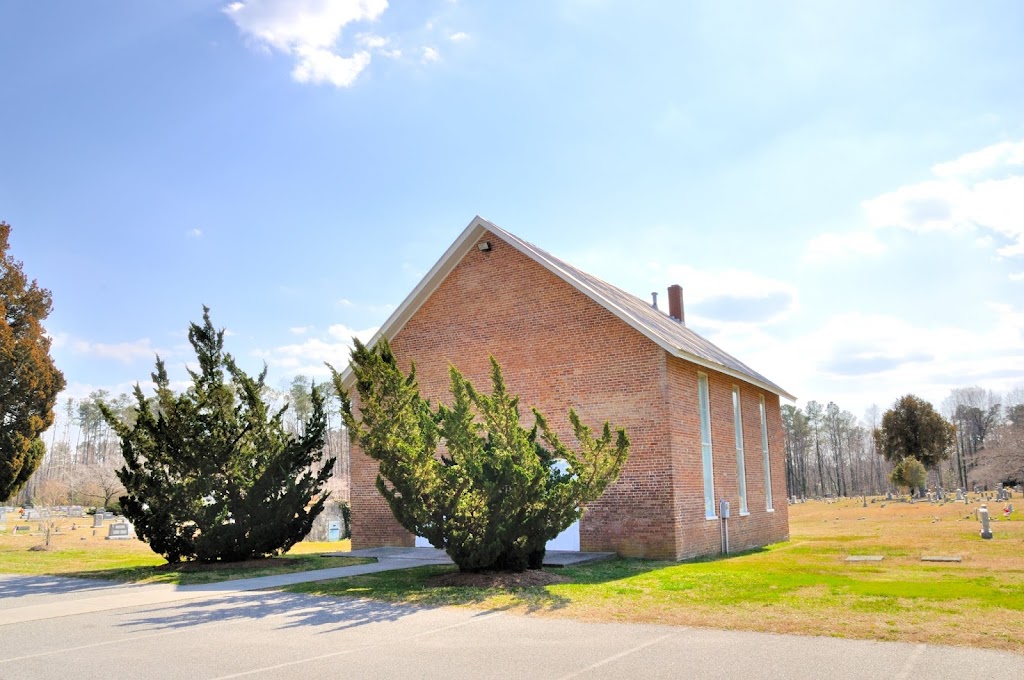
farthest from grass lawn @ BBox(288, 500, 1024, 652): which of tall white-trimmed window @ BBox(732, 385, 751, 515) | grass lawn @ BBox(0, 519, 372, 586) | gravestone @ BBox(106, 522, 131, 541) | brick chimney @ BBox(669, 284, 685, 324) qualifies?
gravestone @ BBox(106, 522, 131, 541)

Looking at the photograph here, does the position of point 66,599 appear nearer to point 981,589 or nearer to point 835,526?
point 981,589

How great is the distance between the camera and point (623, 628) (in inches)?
348

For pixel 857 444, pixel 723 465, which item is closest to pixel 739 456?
pixel 723 465

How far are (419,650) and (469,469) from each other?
197 inches

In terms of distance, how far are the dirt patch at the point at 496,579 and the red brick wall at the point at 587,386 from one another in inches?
170

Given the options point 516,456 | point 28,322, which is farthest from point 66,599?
point 28,322

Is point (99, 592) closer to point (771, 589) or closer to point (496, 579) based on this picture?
point (496, 579)

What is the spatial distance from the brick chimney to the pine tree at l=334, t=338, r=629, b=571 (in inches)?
709

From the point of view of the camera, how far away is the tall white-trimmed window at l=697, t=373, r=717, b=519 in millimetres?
19078

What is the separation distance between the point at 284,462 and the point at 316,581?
4.15 metres

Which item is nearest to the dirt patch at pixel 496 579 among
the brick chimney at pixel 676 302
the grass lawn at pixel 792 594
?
the grass lawn at pixel 792 594

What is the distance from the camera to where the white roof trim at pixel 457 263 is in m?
17.1

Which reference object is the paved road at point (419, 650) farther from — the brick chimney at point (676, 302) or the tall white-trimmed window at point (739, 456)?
the brick chimney at point (676, 302)

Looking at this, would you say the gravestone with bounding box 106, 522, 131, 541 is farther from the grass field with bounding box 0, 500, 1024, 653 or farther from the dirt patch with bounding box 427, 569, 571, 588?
the dirt patch with bounding box 427, 569, 571, 588
